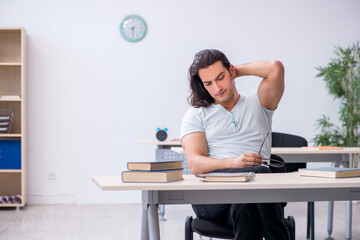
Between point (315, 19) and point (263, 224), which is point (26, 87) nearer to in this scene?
point (315, 19)

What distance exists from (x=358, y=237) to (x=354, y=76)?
6.53ft

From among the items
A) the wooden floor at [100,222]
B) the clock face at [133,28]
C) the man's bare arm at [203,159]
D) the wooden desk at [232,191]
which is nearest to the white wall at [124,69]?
the clock face at [133,28]

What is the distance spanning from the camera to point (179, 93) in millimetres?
4824

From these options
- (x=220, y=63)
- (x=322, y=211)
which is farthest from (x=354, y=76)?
(x=220, y=63)

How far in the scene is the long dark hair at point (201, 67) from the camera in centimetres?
187

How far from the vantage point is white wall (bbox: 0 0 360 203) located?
4.65 meters

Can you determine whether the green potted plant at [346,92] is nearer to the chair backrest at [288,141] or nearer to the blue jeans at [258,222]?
the chair backrest at [288,141]

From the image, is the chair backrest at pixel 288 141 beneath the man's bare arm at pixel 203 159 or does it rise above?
beneath

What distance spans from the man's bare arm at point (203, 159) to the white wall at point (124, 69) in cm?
294

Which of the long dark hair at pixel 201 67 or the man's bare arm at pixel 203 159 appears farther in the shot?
the long dark hair at pixel 201 67

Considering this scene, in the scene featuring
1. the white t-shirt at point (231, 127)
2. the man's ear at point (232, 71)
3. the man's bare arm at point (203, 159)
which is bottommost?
the man's bare arm at point (203, 159)

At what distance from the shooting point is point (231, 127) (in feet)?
6.14

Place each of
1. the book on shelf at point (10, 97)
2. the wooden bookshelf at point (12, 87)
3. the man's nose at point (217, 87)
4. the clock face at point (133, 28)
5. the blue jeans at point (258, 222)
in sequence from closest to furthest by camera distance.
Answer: the blue jeans at point (258, 222), the man's nose at point (217, 87), the book on shelf at point (10, 97), the wooden bookshelf at point (12, 87), the clock face at point (133, 28)

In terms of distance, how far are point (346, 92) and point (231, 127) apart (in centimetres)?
322
